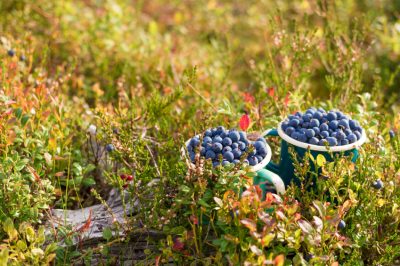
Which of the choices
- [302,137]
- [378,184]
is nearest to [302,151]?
[302,137]

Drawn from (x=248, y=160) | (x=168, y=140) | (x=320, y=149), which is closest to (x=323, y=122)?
(x=320, y=149)

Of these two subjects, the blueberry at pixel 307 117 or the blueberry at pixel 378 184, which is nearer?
the blueberry at pixel 378 184

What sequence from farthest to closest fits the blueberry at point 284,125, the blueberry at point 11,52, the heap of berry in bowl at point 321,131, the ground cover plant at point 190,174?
the blueberry at point 11,52, the blueberry at point 284,125, the heap of berry in bowl at point 321,131, the ground cover plant at point 190,174

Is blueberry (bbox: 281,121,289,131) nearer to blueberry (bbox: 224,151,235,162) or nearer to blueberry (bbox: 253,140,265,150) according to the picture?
blueberry (bbox: 253,140,265,150)

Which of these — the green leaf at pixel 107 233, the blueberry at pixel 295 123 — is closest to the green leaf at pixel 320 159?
the blueberry at pixel 295 123

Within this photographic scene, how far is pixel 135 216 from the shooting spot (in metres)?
1.86

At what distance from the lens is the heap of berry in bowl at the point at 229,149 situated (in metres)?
1.72

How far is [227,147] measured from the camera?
1738 mm

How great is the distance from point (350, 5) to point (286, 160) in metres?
2.63

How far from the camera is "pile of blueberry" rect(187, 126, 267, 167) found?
1.72 meters

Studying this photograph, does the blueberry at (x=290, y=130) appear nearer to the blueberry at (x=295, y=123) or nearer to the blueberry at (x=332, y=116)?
the blueberry at (x=295, y=123)

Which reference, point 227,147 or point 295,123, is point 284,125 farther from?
point 227,147

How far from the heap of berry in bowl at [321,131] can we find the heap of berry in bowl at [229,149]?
122 mm

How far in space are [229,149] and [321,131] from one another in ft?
1.14
